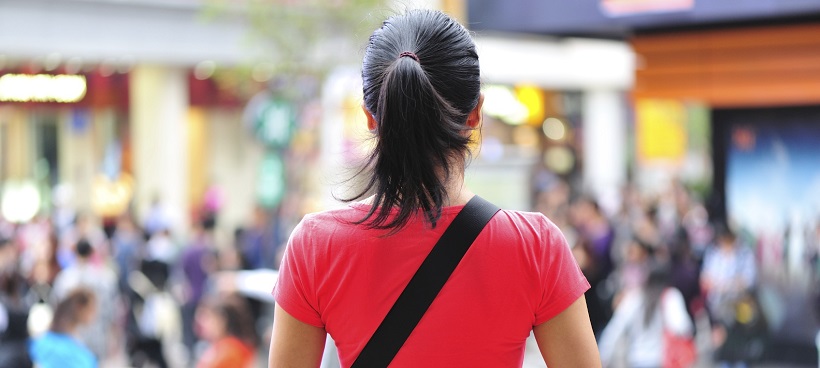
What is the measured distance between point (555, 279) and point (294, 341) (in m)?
0.53

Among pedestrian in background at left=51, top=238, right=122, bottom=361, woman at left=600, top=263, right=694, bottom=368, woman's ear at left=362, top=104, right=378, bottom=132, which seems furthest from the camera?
pedestrian in background at left=51, top=238, right=122, bottom=361

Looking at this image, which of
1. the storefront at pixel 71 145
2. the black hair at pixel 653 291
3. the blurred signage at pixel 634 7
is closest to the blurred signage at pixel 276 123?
the blurred signage at pixel 634 7

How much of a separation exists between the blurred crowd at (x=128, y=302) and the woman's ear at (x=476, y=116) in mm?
5081

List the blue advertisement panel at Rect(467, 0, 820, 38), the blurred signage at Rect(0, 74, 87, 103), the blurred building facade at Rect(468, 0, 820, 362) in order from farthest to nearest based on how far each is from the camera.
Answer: the blurred signage at Rect(0, 74, 87, 103) < the blurred building facade at Rect(468, 0, 820, 362) < the blue advertisement panel at Rect(467, 0, 820, 38)

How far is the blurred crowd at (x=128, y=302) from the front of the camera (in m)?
7.22

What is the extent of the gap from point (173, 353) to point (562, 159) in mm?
19901

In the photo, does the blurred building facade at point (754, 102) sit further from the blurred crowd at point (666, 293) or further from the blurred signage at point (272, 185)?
the blurred signage at point (272, 185)

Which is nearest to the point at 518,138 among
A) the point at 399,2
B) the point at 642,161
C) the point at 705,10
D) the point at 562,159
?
the point at 562,159

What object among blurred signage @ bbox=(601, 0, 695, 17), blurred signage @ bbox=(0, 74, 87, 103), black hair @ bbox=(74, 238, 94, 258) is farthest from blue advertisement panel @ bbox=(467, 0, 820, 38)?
blurred signage @ bbox=(0, 74, 87, 103)

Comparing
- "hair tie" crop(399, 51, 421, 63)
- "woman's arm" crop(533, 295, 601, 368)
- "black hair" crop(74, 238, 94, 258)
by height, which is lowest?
"black hair" crop(74, 238, 94, 258)

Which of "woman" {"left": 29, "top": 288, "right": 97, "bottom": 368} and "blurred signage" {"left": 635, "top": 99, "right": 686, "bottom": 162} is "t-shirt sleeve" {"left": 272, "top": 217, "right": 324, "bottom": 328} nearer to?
"woman" {"left": 29, "top": 288, "right": 97, "bottom": 368}

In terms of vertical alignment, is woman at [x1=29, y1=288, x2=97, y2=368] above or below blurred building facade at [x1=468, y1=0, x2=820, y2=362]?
below

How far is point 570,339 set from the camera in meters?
2.21

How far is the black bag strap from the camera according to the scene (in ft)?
7.10
